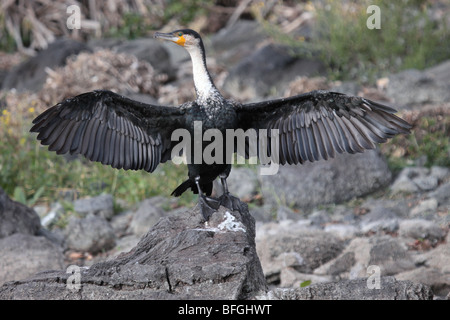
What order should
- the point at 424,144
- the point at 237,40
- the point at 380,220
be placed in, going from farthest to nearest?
the point at 237,40 → the point at 424,144 → the point at 380,220

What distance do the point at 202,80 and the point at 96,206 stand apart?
3.02 metres

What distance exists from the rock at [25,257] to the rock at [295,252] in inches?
70.4

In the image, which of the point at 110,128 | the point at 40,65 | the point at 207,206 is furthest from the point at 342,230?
the point at 40,65

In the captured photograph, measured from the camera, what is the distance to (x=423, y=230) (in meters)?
6.02

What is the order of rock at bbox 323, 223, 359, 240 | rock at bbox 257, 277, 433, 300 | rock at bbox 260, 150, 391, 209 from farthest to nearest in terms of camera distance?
rock at bbox 260, 150, 391, 209, rock at bbox 323, 223, 359, 240, rock at bbox 257, 277, 433, 300

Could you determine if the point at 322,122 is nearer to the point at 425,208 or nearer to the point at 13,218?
the point at 425,208

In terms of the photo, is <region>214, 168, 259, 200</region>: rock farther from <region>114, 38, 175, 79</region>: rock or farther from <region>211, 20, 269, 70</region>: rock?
<region>211, 20, 269, 70</region>: rock

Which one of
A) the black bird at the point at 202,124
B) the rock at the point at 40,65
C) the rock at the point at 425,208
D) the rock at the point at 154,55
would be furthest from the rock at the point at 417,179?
the rock at the point at 40,65

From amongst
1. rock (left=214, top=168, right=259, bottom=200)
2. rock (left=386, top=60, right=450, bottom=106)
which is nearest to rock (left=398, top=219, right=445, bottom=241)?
rock (left=214, top=168, right=259, bottom=200)

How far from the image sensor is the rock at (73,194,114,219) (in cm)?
715

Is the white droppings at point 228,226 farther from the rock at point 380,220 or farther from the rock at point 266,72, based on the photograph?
the rock at point 266,72

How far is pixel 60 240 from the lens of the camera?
6.74m

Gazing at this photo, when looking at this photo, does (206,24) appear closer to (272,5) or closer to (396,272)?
(272,5)

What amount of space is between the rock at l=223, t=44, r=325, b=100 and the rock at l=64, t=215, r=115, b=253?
4267 millimetres
